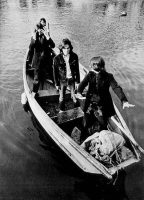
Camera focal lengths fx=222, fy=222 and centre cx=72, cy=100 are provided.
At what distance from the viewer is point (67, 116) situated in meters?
6.88

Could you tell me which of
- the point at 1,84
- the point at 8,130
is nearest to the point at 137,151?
the point at 8,130

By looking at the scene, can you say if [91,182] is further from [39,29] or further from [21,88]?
[21,88]

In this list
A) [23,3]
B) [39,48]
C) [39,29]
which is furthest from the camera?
[23,3]

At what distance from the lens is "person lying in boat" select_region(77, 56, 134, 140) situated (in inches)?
190

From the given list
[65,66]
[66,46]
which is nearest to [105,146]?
[65,66]

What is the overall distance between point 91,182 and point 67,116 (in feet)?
6.86

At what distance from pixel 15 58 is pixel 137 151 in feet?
35.4

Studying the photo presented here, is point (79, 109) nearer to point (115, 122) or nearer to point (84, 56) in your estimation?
point (115, 122)

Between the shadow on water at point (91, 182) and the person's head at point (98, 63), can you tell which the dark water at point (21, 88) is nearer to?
the shadow on water at point (91, 182)

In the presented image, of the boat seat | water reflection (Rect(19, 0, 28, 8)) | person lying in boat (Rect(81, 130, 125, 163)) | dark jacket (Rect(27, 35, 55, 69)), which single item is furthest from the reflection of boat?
water reflection (Rect(19, 0, 28, 8))

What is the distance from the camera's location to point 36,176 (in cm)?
A: 591

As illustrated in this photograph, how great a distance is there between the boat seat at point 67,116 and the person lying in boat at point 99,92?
1067 millimetres

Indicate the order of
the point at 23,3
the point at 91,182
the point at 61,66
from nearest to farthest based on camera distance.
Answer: the point at 91,182, the point at 61,66, the point at 23,3

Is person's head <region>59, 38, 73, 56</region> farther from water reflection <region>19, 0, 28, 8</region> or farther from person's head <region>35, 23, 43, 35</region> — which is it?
water reflection <region>19, 0, 28, 8</region>
